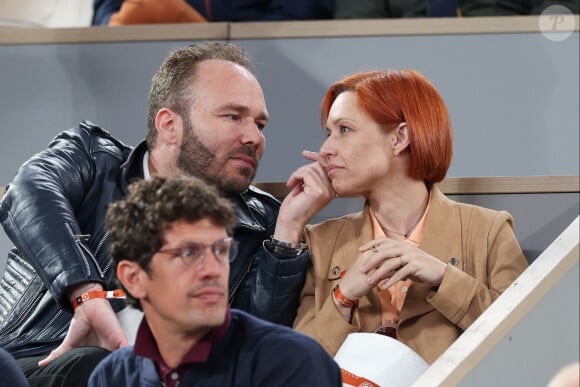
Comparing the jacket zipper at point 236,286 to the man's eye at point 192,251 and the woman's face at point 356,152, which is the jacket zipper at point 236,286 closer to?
the woman's face at point 356,152

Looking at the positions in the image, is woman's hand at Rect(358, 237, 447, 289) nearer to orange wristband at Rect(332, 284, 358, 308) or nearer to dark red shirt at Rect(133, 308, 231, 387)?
orange wristband at Rect(332, 284, 358, 308)

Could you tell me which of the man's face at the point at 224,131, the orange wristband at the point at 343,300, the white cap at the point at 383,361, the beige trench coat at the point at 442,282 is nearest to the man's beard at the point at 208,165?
the man's face at the point at 224,131

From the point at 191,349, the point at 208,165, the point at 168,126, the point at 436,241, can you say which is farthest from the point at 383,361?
the point at 168,126

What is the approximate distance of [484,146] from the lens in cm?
325

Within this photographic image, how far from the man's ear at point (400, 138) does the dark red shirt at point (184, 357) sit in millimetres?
757

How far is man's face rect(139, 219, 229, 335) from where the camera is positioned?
170 centimetres

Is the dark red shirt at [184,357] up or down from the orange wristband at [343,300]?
up

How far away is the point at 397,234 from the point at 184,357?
2.55 ft

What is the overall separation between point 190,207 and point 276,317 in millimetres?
717

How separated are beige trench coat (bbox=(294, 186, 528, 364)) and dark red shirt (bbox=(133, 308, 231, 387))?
55 centimetres

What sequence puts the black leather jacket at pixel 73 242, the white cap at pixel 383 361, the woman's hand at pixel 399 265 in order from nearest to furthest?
the white cap at pixel 383 361
the woman's hand at pixel 399 265
the black leather jacket at pixel 73 242

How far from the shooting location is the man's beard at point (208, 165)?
2.56 metres

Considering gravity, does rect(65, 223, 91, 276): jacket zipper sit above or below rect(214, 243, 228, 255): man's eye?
below

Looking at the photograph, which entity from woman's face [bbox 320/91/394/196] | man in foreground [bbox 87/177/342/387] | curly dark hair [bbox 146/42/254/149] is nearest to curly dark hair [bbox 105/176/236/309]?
man in foreground [bbox 87/177/342/387]
